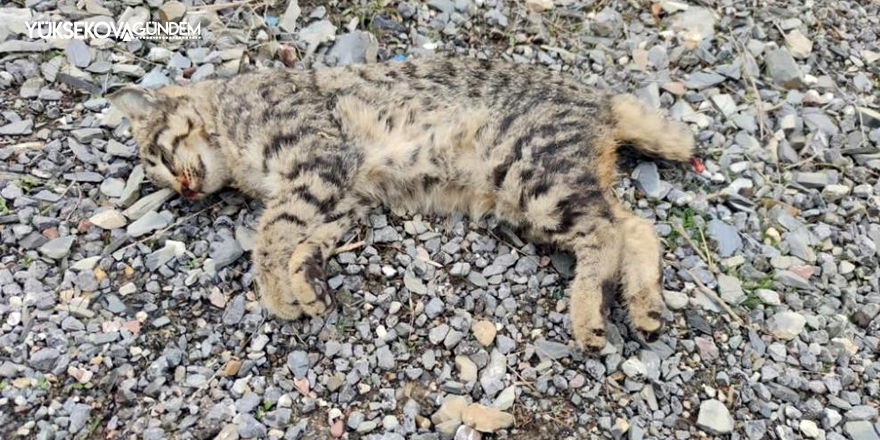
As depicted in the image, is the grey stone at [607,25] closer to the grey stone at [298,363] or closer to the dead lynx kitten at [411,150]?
the dead lynx kitten at [411,150]

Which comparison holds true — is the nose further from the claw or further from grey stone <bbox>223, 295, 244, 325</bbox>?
the claw

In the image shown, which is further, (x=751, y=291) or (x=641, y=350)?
(x=751, y=291)

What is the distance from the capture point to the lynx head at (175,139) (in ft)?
15.5

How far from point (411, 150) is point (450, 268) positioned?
0.78 m

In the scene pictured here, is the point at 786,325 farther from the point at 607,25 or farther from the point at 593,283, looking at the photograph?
the point at 607,25

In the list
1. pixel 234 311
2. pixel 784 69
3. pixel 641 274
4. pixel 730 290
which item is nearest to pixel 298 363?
pixel 234 311

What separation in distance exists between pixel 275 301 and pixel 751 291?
2.59 meters

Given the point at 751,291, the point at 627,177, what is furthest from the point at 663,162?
the point at 751,291

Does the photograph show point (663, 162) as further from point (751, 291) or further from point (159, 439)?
point (159, 439)

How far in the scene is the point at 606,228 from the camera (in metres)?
4.46

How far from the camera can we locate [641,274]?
4301mm

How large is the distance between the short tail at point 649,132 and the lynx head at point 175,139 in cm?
242

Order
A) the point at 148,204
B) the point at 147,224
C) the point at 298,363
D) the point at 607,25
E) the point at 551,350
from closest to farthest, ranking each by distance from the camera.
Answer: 1. the point at 298,363
2. the point at 551,350
3. the point at 147,224
4. the point at 148,204
5. the point at 607,25

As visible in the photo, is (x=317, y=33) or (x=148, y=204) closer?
(x=148, y=204)
